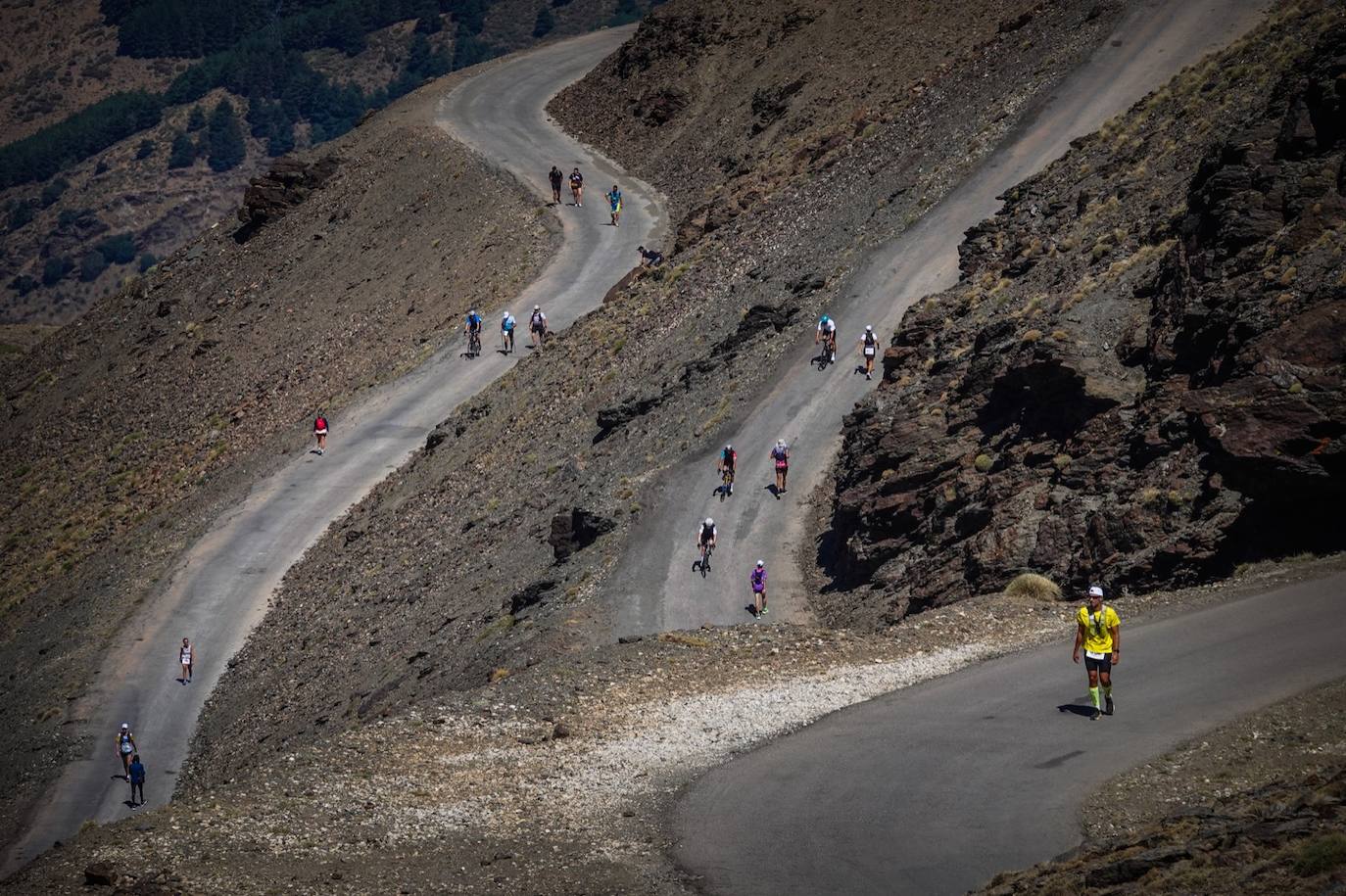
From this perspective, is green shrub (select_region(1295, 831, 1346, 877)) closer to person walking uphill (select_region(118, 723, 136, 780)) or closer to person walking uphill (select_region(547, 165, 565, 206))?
person walking uphill (select_region(118, 723, 136, 780))

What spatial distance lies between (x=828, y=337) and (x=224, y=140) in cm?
15591

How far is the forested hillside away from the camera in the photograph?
166 meters

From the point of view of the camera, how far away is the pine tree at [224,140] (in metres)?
178

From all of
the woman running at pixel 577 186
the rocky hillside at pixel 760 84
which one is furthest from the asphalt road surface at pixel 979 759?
the woman running at pixel 577 186

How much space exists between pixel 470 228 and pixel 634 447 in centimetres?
2649

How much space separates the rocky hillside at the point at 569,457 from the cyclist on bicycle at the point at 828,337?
1612mm

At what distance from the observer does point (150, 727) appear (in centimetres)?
3594

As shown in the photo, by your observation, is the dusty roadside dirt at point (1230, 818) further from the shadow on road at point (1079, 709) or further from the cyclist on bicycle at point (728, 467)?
the cyclist on bicycle at point (728, 467)

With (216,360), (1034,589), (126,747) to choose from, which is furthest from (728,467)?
(216,360)

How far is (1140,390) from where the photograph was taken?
25688mm

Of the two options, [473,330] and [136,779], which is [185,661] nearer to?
[136,779]

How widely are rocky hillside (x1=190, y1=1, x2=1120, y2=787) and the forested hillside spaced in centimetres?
12013

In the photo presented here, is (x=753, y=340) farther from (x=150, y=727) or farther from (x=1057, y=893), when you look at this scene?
(x=1057, y=893)

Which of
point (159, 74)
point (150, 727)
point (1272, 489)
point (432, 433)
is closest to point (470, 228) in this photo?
point (432, 433)
